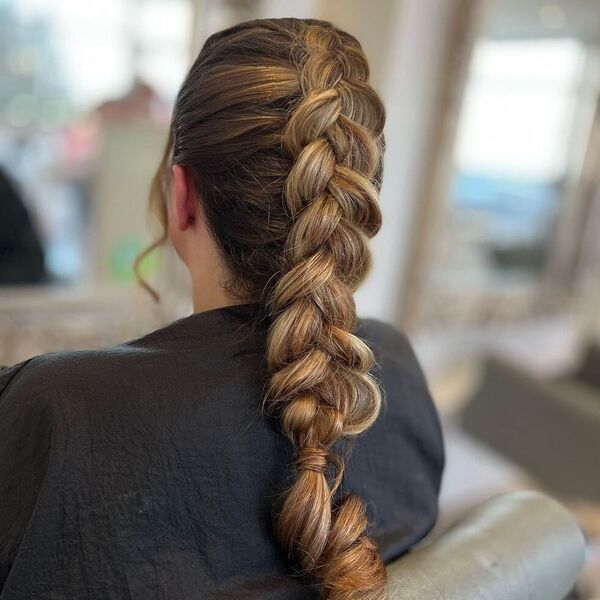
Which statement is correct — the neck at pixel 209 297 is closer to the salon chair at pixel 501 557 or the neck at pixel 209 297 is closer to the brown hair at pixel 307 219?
the brown hair at pixel 307 219

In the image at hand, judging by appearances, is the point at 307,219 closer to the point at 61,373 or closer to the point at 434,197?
the point at 61,373

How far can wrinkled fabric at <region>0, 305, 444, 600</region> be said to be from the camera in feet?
1.81

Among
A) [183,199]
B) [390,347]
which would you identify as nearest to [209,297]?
[183,199]

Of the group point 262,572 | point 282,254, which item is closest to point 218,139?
point 282,254

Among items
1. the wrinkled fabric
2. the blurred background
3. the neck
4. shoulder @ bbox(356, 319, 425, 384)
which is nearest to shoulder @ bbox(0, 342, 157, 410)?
the wrinkled fabric

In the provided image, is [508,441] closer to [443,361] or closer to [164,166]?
[443,361]

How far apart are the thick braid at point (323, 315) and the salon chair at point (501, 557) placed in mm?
65

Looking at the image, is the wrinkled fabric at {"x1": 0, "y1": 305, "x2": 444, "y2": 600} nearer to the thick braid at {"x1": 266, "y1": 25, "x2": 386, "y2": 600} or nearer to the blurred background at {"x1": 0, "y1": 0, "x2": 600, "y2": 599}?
the thick braid at {"x1": 266, "y1": 25, "x2": 386, "y2": 600}

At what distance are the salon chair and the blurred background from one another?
0.75 m

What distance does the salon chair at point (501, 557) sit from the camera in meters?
0.65

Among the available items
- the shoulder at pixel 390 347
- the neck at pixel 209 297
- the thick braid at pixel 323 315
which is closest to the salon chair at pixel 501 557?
the thick braid at pixel 323 315

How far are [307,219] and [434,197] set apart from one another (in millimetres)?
1794

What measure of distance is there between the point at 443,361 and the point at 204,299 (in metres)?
2.18

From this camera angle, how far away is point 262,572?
625 mm
